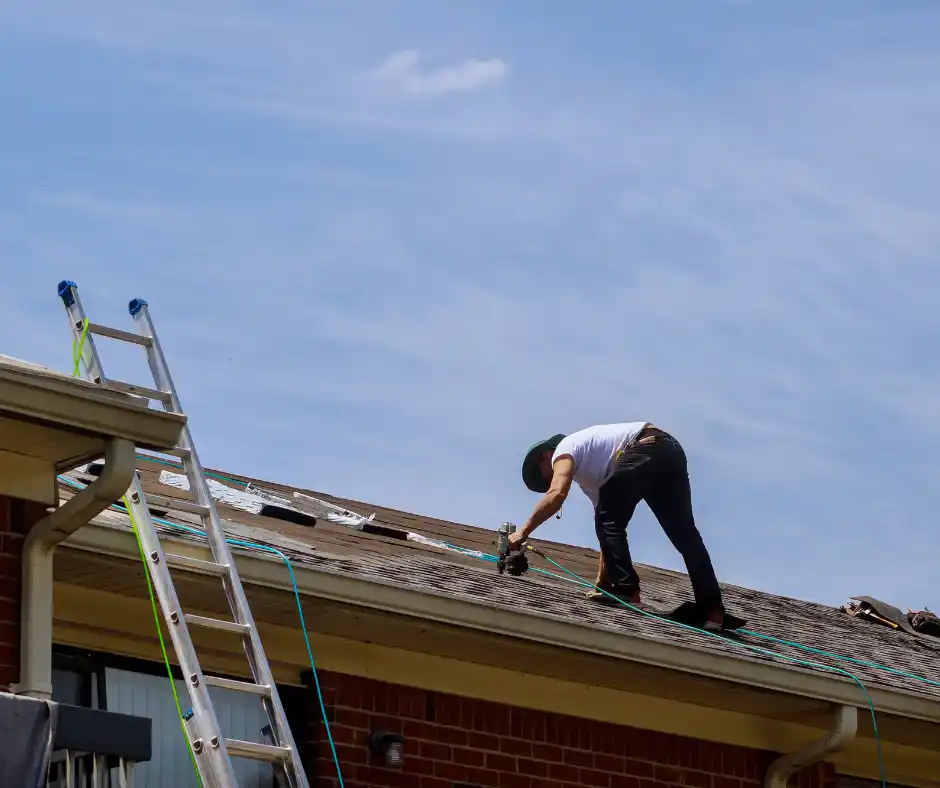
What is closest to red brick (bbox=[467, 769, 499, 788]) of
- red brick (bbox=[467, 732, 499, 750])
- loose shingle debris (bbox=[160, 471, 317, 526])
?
red brick (bbox=[467, 732, 499, 750])

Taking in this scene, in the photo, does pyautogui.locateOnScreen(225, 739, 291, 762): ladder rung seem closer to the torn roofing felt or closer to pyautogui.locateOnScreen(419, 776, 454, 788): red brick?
the torn roofing felt

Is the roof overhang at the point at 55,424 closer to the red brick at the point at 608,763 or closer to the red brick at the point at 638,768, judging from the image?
the red brick at the point at 608,763

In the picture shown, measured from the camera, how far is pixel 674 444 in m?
11.1

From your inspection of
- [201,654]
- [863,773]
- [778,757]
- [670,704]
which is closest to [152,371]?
[201,654]

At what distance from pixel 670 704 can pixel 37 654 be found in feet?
12.8

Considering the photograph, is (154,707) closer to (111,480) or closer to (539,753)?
(111,480)

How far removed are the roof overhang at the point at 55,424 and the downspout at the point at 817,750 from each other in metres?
4.28

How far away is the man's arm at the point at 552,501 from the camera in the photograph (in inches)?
416

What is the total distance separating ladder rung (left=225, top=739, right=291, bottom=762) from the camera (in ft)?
23.1

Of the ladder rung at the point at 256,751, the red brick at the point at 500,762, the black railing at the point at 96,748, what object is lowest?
the black railing at the point at 96,748

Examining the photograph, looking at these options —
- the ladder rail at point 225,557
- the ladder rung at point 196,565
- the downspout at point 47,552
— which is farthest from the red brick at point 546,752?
the downspout at point 47,552

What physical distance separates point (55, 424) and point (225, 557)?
3.08 feet

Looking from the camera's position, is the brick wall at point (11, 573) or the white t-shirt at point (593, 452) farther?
the white t-shirt at point (593, 452)

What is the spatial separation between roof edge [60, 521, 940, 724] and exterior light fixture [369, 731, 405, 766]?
696mm
